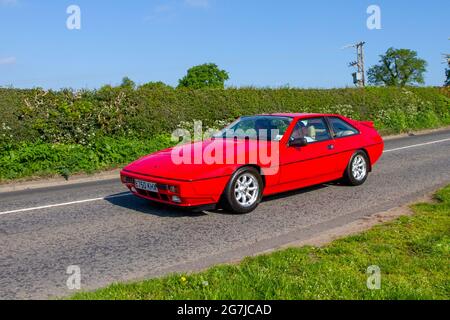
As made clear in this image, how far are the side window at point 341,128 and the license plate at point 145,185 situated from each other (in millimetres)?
3528

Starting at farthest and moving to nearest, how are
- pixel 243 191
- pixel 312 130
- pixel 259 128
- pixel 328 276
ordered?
1. pixel 312 130
2. pixel 259 128
3. pixel 243 191
4. pixel 328 276

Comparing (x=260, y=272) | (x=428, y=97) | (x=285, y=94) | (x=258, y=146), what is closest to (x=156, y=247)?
(x=260, y=272)

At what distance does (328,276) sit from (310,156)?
358 centimetres

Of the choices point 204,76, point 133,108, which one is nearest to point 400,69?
point 204,76

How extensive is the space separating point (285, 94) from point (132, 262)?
48.2ft

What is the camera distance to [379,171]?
10109mm

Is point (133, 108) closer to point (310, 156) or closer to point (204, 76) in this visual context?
point (310, 156)

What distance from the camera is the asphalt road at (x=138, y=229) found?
179 inches

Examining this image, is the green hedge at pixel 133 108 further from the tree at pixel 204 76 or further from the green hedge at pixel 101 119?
the tree at pixel 204 76

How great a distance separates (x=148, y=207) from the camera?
7.12 metres

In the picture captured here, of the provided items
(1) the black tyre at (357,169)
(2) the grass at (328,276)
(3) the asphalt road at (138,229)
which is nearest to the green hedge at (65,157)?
(3) the asphalt road at (138,229)

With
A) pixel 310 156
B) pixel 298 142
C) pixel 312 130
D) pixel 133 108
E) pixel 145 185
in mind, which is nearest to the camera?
pixel 145 185

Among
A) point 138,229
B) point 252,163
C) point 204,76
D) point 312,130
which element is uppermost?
point 204,76

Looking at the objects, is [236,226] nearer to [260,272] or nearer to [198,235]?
[198,235]
